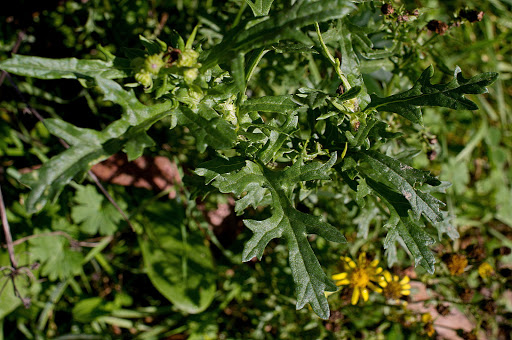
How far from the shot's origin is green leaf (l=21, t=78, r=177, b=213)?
1271 millimetres

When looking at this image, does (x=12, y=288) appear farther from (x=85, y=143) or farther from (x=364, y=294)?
(x=364, y=294)

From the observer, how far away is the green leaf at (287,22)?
48.8 inches

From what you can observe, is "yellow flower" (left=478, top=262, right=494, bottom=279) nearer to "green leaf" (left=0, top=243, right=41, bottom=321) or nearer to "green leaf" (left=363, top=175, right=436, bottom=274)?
"green leaf" (left=363, top=175, right=436, bottom=274)

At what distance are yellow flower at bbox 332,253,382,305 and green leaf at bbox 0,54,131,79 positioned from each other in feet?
5.35

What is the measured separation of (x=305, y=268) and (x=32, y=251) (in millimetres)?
1978

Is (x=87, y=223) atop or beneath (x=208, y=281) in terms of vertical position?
atop

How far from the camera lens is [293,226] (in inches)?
62.5

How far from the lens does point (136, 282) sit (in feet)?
10.1

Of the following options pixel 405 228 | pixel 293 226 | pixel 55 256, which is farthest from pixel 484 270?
pixel 55 256

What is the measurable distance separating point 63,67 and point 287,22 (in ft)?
2.64

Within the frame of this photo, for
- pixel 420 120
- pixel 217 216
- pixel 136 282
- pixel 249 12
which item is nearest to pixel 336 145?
pixel 420 120

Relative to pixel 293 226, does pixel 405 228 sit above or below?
below

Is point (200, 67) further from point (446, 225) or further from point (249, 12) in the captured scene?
point (446, 225)

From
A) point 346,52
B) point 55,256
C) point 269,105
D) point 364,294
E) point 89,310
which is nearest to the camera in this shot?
point 269,105
